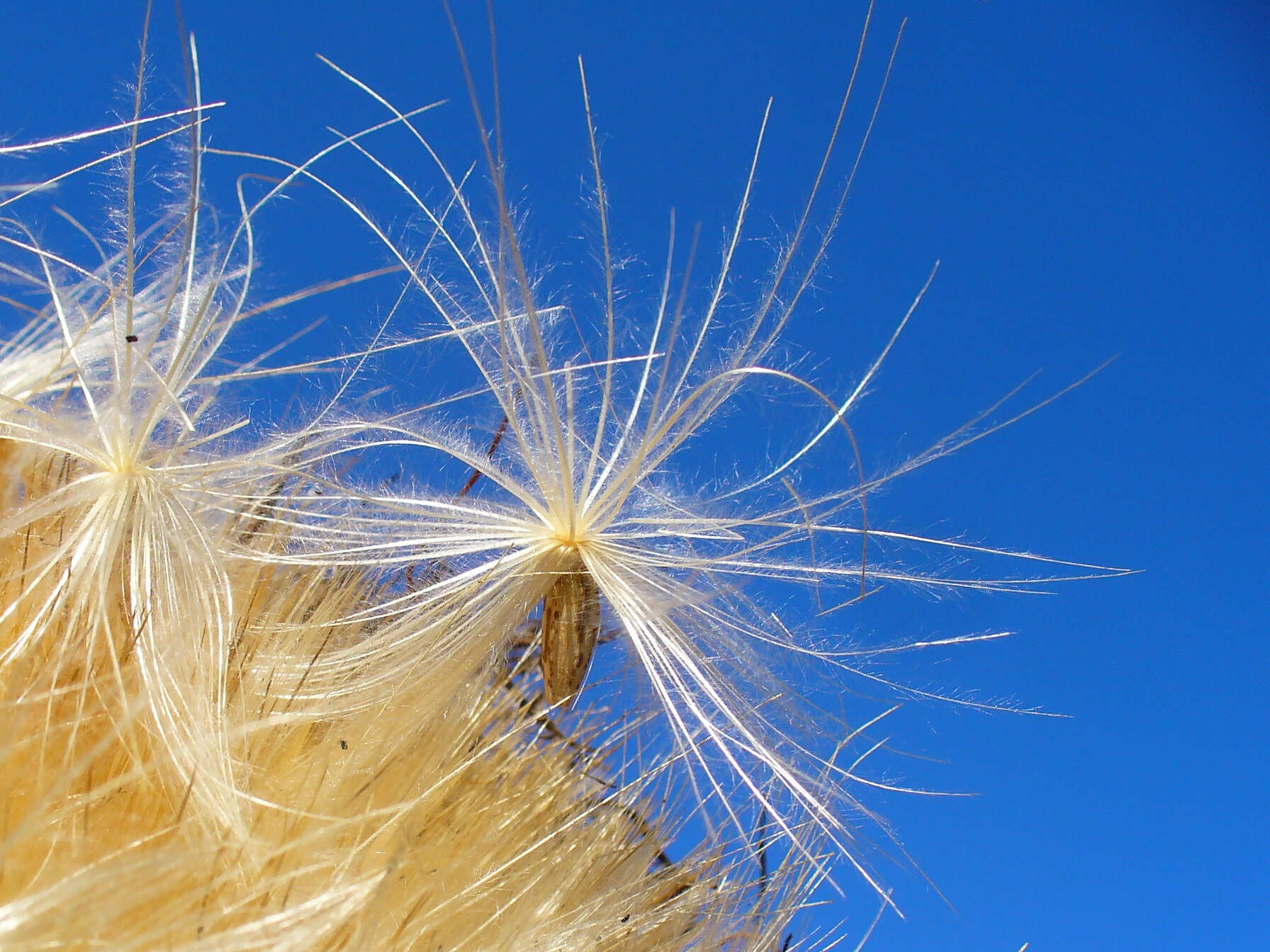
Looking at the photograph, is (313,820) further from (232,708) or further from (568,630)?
(568,630)

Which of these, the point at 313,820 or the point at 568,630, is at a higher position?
the point at 568,630

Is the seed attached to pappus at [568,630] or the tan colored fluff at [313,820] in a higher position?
the seed attached to pappus at [568,630]

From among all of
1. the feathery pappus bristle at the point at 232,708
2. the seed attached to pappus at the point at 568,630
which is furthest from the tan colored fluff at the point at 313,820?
the seed attached to pappus at the point at 568,630

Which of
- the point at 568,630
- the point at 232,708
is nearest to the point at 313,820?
the point at 232,708

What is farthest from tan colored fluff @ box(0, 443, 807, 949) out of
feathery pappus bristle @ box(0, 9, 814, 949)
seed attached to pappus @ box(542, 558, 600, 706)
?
seed attached to pappus @ box(542, 558, 600, 706)

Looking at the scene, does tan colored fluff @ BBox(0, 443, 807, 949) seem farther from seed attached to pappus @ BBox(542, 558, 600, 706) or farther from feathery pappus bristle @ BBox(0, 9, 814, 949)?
seed attached to pappus @ BBox(542, 558, 600, 706)

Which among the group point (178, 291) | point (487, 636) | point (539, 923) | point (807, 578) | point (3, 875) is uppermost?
point (807, 578)

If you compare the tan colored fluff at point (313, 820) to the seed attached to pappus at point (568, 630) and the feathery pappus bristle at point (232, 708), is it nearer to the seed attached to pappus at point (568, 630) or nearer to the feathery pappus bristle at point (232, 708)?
the feathery pappus bristle at point (232, 708)

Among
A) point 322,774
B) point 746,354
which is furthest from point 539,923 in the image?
point 746,354

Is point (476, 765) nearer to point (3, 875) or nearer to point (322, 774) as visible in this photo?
point (322, 774)
